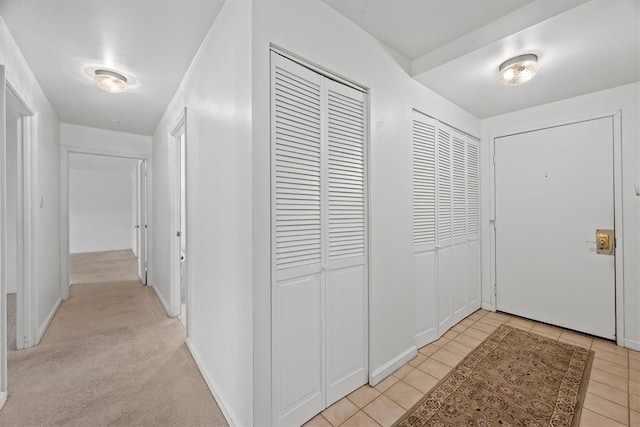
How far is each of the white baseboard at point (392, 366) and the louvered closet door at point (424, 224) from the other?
7.3 inches

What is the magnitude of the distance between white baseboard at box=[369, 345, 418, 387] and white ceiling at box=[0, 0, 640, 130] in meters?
2.30

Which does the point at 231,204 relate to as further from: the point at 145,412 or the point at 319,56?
the point at 145,412

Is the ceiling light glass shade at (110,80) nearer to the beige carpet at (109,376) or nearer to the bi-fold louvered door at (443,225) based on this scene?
the beige carpet at (109,376)

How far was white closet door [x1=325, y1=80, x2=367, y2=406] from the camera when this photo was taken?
1677mm

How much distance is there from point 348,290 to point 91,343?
8.30ft

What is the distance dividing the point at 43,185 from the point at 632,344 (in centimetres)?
591

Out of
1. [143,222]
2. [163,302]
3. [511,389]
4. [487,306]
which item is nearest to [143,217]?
[143,222]

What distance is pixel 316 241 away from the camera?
160 cm

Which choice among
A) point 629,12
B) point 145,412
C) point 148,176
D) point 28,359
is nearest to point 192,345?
point 145,412

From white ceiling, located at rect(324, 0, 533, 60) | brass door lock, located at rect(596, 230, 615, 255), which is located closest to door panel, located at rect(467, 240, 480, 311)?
brass door lock, located at rect(596, 230, 615, 255)

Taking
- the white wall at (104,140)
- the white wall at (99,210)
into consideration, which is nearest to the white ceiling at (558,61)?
the white wall at (104,140)

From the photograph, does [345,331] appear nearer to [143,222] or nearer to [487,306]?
[487,306]

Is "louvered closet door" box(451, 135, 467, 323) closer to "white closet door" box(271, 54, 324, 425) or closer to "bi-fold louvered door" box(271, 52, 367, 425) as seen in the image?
"bi-fold louvered door" box(271, 52, 367, 425)

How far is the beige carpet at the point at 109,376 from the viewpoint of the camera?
5.29 feet
